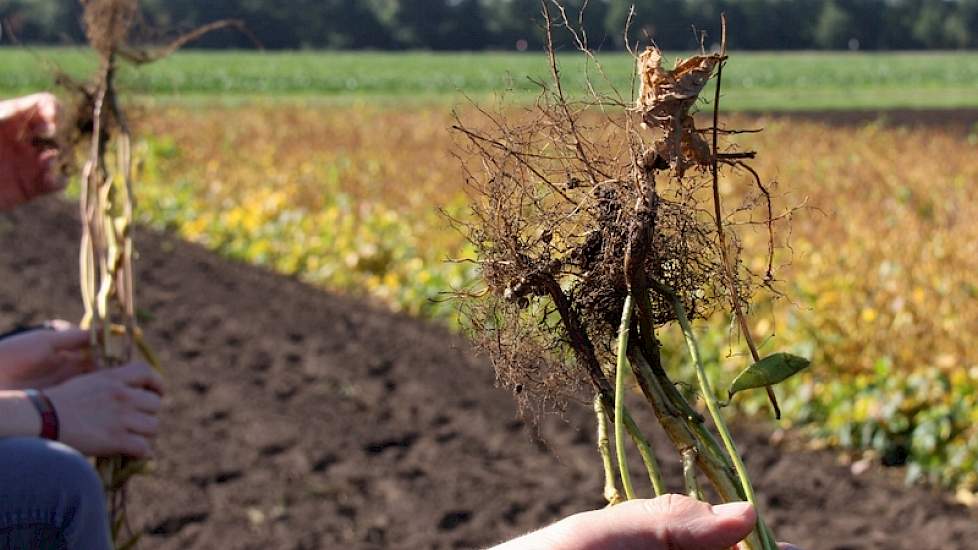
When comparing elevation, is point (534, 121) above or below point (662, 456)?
above

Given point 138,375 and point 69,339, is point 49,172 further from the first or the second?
point 138,375

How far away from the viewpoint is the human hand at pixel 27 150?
2102 mm

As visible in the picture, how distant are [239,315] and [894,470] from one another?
349 centimetres

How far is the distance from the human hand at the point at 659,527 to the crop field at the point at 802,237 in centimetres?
23

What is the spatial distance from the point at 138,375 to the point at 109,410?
0.08 meters

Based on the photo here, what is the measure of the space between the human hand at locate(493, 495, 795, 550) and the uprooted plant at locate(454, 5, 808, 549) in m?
0.03

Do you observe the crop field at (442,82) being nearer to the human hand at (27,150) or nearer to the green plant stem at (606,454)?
the human hand at (27,150)

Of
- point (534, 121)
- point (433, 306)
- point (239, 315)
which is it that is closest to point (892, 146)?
point (433, 306)

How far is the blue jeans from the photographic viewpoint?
4.64 ft

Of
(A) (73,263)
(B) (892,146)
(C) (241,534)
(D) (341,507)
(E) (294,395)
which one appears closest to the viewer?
(C) (241,534)

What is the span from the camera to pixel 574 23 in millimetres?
1104

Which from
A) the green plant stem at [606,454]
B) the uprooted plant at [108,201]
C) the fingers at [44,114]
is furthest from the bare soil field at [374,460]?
the green plant stem at [606,454]

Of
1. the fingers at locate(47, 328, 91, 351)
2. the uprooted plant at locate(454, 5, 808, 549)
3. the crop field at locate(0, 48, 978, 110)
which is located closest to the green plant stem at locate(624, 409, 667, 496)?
the uprooted plant at locate(454, 5, 808, 549)

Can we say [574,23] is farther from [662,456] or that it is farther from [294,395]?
[294,395]
